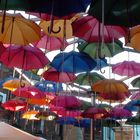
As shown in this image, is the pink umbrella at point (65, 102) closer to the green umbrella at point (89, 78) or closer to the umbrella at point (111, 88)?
the green umbrella at point (89, 78)

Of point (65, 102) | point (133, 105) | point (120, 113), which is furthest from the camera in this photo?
point (120, 113)

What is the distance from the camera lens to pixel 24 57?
432 centimetres

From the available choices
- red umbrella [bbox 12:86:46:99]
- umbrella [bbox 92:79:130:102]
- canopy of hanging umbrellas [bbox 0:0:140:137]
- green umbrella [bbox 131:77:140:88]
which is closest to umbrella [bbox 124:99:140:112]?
canopy of hanging umbrellas [bbox 0:0:140:137]

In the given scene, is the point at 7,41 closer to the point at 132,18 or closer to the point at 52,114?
the point at 132,18

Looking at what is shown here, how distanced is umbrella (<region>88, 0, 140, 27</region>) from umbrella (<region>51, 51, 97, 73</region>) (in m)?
1.67

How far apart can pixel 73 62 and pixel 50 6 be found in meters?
1.86

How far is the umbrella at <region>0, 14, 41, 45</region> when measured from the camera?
11.4 ft

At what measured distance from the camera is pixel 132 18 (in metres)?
2.56

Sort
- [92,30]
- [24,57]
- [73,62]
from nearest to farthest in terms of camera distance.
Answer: [92,30] < [24,57] < [73,62]

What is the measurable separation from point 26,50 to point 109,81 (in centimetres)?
180

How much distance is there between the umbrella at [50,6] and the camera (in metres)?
2.63

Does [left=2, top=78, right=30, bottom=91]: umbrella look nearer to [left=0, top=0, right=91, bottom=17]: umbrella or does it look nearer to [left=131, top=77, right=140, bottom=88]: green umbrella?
[left=131, top=77, right=140, bottom=88]: green umbrella

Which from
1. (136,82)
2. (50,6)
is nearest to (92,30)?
(50,6)

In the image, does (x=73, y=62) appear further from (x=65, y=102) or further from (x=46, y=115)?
(x=46, y=115)
